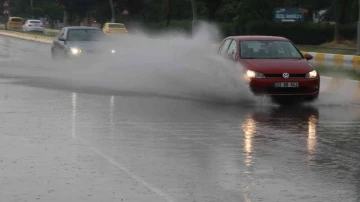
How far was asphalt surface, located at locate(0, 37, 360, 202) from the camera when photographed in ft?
29.2

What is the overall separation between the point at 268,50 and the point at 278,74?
4.45ft

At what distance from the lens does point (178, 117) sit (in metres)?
16.1

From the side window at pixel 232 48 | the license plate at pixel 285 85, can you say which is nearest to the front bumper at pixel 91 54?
the side window at pixel 232 48

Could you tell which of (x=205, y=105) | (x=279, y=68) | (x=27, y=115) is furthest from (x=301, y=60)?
(x=27, y=115)

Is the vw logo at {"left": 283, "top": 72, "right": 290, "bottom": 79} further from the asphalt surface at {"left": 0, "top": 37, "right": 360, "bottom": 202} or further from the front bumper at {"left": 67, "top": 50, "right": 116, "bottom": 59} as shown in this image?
the front bumper at {"left": 67, "top": 50, "right": 116, "bottom": 59}

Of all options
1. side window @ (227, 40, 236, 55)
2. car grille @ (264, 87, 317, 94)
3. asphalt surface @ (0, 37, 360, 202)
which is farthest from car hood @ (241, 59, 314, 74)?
side window @ (227, 40, 236, 55)

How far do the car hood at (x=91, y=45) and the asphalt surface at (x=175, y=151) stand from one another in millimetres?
12678

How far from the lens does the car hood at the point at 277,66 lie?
1873 cm

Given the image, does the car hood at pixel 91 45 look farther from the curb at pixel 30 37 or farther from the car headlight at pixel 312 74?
the curb at pixel 30 37

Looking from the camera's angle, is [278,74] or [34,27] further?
[34,27]

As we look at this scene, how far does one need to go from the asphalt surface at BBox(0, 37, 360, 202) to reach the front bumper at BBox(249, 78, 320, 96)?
0.36 meters

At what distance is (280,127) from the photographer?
48.4 feet

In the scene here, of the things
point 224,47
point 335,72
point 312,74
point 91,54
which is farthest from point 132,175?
point 91,54

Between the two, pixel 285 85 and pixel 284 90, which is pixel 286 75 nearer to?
pixel 285 85
